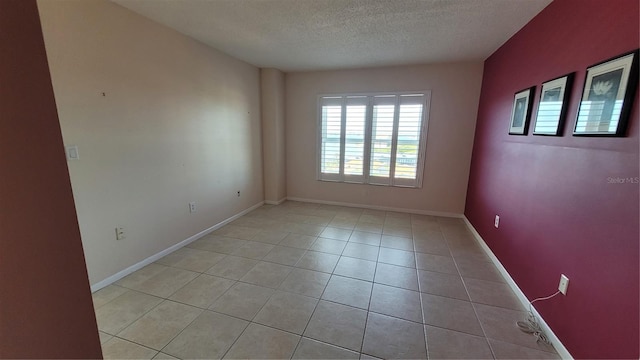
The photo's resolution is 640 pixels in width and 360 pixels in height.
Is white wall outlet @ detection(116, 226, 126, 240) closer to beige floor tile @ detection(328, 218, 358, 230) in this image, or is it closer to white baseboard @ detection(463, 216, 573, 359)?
beige floor tile @ detection(328, 218, 358, 230)

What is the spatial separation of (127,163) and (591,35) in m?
3.61

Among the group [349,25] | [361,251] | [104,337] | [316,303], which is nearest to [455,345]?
[316,303]

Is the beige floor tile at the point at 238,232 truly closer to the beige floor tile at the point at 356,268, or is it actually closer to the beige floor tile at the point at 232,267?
the beige floor tile at the point at 232,267

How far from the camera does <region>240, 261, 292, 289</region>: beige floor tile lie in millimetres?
Result: 2322

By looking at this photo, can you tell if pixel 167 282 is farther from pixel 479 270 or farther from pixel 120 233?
pixel 479 270

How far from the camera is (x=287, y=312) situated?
1951mm

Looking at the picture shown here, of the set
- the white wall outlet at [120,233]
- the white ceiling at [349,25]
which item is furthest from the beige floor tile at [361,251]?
the white ceiling at [349,25]

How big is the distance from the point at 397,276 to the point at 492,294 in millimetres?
789

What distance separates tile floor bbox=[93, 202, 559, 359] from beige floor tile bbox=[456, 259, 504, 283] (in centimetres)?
1

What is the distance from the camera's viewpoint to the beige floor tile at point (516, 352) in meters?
1.59

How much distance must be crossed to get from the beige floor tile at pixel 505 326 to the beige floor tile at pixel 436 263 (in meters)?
0.55

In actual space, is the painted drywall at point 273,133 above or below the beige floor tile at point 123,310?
above

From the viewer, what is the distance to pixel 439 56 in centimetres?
343

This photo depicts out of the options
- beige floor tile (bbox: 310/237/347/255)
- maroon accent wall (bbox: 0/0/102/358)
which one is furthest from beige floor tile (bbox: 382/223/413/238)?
maroon accent wall (bbox: 0/0/102/358)
